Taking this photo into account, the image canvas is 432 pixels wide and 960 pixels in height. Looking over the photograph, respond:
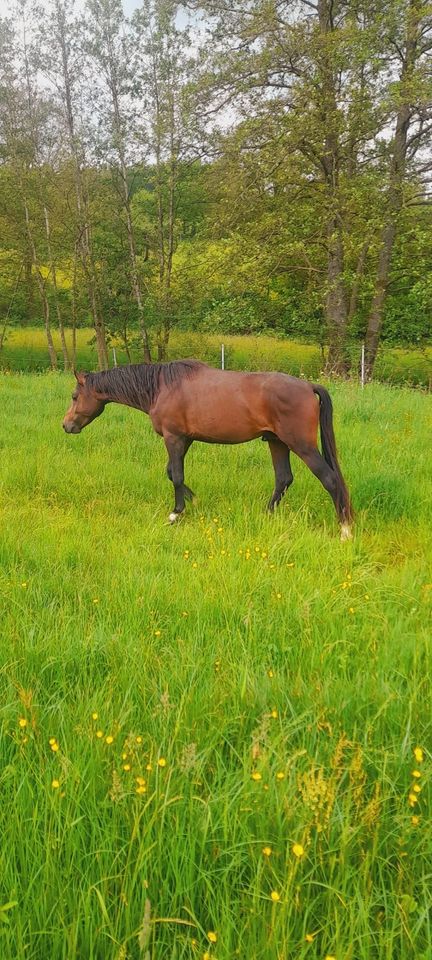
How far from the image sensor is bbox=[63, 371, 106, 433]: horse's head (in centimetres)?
558

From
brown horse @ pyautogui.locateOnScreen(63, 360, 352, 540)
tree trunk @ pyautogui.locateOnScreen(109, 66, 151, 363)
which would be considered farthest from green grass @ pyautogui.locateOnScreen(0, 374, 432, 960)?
tree trunk @ pyautogui.locateOnScreen(109, 66, 151, 363)

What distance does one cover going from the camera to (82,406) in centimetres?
565

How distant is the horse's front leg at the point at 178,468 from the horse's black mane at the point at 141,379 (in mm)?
515

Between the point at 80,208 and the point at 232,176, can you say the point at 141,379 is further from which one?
the point at 80,208

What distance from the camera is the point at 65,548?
3617 mm

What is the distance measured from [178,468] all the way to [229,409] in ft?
2.53

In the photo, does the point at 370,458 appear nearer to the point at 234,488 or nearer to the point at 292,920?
the point at 234,488

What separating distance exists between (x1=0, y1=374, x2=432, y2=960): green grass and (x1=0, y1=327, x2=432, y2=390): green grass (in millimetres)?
12292

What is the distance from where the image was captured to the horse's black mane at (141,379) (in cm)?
520

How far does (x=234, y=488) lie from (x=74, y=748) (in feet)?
13.0

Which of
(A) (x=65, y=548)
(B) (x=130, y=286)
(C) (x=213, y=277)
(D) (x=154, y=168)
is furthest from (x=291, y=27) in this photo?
(A) (x=65, y=548)

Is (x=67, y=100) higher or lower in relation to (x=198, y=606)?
higher

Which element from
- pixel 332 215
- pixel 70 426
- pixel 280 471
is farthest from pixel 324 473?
pixel 332 215

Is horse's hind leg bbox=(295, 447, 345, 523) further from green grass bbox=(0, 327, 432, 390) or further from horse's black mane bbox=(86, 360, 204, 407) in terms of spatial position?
green grass bbox=(0, 327, 432, 390)
